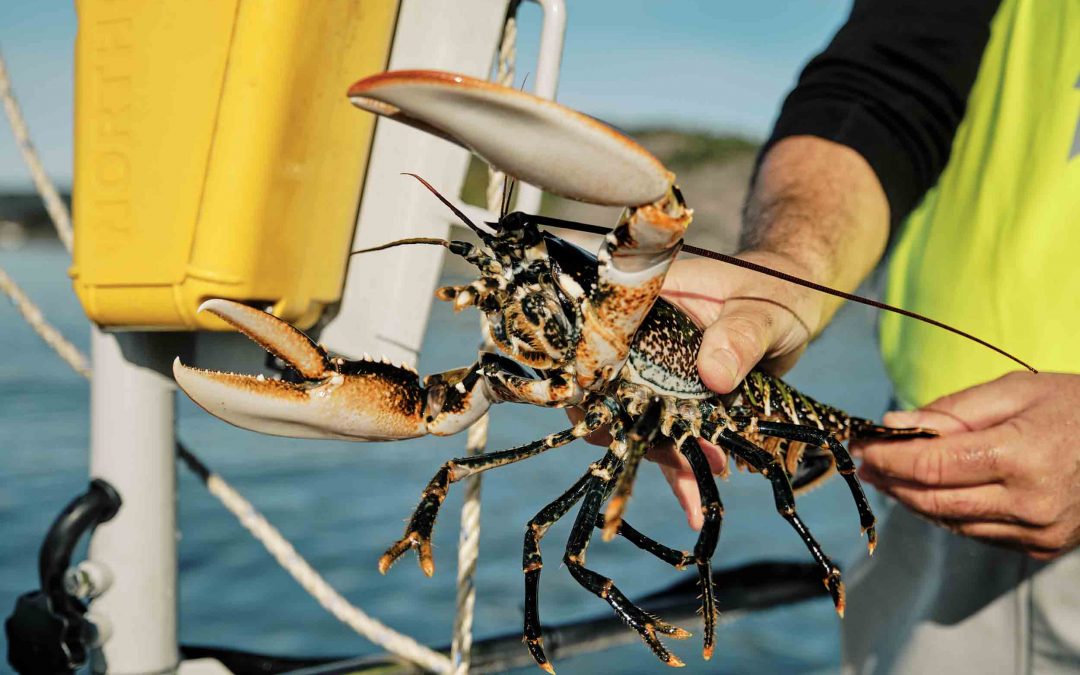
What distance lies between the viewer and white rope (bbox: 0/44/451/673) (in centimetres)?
219

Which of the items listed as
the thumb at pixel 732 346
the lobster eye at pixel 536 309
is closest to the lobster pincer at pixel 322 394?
the lobster eye at pixel 536 309

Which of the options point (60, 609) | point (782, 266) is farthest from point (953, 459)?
point (60, 609)

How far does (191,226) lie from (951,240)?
72.7 inches

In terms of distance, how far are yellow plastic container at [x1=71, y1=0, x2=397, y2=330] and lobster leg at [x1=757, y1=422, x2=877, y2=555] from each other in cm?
93

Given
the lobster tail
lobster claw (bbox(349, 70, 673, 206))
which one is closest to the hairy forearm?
the lobster tail

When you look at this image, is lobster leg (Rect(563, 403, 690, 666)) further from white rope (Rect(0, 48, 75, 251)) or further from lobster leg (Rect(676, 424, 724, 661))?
white rope (Rect(0, 48, 75, 251))

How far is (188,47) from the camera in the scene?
1678 millimetres

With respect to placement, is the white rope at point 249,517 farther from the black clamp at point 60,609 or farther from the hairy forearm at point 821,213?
the hairy forearm at point 821,213

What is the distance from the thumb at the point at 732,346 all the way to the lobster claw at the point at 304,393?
1.60 ft

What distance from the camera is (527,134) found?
43.9 inches

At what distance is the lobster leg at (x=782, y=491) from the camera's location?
1.57 metres

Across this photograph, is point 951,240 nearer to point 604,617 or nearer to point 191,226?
point 604,617

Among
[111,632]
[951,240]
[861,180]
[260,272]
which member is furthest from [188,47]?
[951,240]

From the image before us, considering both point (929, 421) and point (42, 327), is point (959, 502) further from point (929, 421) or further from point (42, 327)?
point (42, 327)
